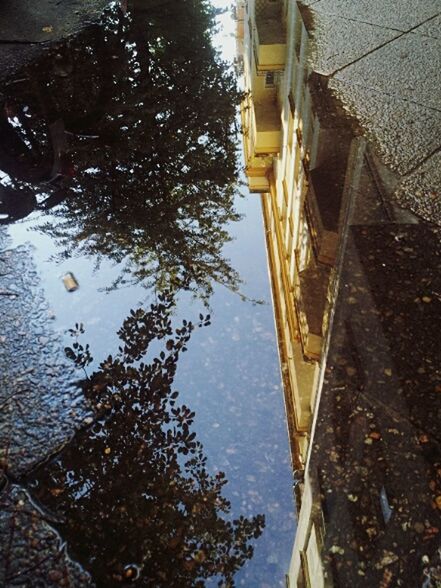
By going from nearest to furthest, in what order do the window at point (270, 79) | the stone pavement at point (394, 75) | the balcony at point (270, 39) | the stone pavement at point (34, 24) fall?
the stone pavement at point (394, 75)
the window at point (270, 79)
the stone pavement at point (34, 24)
the balcony at point (270, 39)

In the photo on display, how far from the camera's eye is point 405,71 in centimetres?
479

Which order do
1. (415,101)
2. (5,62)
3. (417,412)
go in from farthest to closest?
1. (5,62)
2. (415,101)
3. (417,412)

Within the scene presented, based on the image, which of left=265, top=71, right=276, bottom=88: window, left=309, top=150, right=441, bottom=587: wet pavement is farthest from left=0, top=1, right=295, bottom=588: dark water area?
left=265, top=71, right=276, bottom=88: window

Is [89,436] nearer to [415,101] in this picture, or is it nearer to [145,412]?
[145,412]

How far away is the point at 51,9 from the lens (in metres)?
6.23

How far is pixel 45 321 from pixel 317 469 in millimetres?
1734

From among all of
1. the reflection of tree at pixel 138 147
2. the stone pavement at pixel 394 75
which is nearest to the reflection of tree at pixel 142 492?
the reflection of tree at pixel 138 147

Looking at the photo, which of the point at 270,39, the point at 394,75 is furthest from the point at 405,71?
the point at 270,39

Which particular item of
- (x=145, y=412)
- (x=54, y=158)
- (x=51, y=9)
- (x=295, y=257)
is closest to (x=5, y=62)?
(x=51, y=9)

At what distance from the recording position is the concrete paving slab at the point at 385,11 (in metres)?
5.68

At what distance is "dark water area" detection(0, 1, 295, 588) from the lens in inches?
78.5

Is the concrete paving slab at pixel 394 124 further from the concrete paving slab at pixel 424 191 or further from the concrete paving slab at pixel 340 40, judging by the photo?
the concrete paving slab at pixel 340 40

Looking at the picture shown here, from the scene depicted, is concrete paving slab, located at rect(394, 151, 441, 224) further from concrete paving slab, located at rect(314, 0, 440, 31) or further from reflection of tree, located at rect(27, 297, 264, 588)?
concrete paving slab, located at rect(314, 0, 440, 31)

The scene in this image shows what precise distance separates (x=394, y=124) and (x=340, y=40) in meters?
1.88
